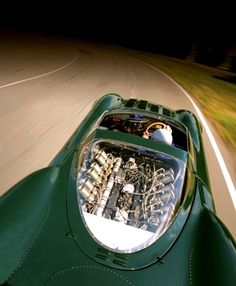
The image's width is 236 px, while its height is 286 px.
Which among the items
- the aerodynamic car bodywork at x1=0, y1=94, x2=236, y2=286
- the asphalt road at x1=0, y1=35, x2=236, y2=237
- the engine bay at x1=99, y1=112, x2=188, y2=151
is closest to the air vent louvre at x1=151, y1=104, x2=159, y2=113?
the engine bay at x1=99, y1=112, x2=188, y2=151

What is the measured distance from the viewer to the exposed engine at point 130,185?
166 inches

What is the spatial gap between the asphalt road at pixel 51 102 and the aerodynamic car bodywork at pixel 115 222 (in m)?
1.54

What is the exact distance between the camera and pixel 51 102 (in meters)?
10.8

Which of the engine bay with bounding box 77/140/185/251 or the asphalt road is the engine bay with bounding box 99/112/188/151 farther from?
the engine bay with bounding box 77/140/185/251

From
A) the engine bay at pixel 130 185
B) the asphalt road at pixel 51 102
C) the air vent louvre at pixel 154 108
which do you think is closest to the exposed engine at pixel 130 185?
the engine bay at pixel 130 185

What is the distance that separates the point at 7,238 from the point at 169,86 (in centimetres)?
1588

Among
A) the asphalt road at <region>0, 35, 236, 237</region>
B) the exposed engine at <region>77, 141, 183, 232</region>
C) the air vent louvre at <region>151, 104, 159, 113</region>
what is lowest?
the asphalt road at <region>0, 35, 236, 237</region>

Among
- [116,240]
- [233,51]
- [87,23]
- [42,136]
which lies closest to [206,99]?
[42,136]

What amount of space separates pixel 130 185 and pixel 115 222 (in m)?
1.05

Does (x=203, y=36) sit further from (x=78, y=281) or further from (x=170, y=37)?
(x=78, y=281)

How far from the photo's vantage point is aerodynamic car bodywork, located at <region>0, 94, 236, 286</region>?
10.2ft

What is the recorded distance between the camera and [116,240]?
3590mm

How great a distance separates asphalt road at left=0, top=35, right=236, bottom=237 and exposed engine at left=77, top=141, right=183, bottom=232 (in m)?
1.61

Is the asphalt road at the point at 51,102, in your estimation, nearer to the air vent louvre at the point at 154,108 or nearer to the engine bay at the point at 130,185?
the engine bay at the point at 130,185
